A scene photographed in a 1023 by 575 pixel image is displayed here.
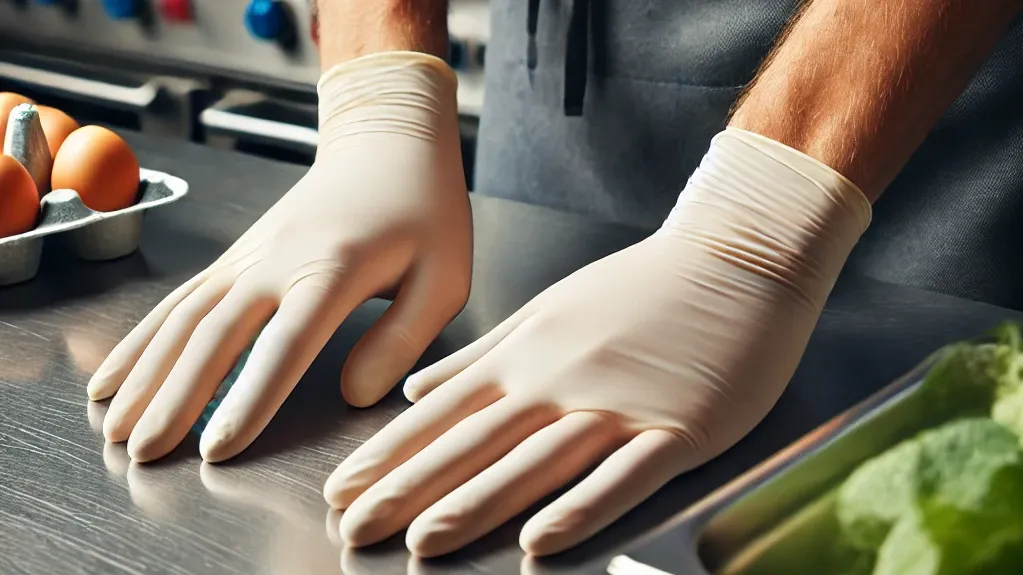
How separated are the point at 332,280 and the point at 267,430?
0.13 metres

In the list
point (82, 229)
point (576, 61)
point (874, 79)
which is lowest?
point (82, 229)

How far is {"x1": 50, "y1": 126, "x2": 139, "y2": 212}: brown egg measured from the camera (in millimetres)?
917

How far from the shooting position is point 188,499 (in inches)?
22.9

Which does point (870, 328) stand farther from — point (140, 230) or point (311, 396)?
point (140, 230)

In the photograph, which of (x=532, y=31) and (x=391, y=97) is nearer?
(x=391, y=97)

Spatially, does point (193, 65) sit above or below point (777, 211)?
below

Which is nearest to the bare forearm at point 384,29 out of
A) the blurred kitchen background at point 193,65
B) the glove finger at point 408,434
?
the glove finger at point 408,434

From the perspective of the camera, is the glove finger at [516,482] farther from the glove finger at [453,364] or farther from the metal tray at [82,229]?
the metal tray at [82,229]

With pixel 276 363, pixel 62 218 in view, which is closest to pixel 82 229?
pixel 62 218

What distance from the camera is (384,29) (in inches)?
37.7

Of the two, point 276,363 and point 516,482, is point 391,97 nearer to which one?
point 276,363

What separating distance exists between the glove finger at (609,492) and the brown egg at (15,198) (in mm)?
581

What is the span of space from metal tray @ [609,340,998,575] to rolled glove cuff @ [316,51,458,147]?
45cm

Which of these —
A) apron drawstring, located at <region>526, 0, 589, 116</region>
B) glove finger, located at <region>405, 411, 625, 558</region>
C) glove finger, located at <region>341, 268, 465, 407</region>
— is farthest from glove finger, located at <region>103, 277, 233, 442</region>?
apron drawstring, located at <region>526, 0, 589, 116</region>
